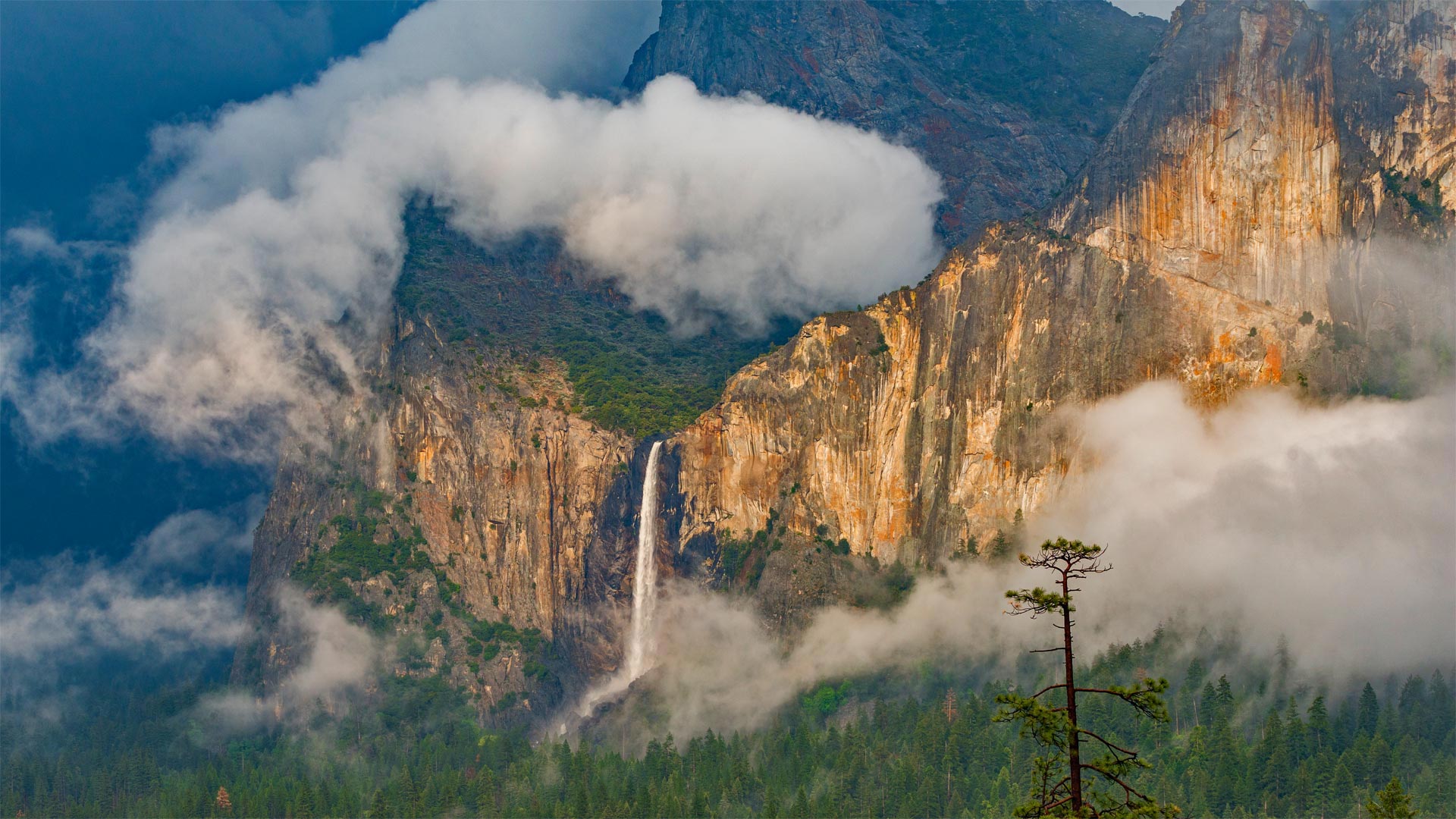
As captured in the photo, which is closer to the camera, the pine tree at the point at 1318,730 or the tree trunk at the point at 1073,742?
the tree trunk at the point at 1073,742

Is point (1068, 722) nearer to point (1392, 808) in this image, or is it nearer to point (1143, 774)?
point (1392, 808)

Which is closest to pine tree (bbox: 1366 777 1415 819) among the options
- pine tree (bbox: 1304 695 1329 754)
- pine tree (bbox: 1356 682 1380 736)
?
pine tree (bbox: 1304 695 1329 754)

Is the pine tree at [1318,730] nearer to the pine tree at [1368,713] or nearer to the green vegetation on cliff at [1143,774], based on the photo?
the green vegetation on cliff at [1143,774]

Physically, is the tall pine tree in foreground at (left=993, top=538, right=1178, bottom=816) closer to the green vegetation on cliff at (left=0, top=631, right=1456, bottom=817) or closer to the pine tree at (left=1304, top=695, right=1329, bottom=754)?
the green vegetation on cliff at (left=0, top=631, right=1456, bottom=817)

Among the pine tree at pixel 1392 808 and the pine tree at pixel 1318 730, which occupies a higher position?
the pine tree at pixel 1318 730

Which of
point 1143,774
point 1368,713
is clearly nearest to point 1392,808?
point 1143,774

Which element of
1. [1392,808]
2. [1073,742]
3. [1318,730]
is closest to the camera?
[1073,742]

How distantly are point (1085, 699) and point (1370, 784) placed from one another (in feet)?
113

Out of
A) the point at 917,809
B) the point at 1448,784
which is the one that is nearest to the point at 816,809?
the point at 917,809

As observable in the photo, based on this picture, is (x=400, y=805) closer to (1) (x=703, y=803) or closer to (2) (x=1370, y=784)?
(1) (x=703, y=803)

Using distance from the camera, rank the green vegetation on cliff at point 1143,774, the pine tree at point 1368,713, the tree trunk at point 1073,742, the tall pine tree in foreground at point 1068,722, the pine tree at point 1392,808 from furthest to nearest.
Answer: the pine tree at point 1368,713, the green vegetation on cliff at point 1143,774, the pine tree at point 1392,808, the tree trunk at point 1073,742, the tall pine tree in foreground at point 1068,722

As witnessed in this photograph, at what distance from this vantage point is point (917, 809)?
176 meters

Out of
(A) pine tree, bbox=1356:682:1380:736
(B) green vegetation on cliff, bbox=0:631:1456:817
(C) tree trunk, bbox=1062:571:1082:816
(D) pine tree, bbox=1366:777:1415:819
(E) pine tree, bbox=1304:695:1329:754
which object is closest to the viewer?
(C) tree trunk, bbox=1062:571:1082:816

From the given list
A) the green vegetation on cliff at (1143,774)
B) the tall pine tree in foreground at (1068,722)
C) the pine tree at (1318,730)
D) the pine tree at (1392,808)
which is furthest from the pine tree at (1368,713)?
the tall pine tree in foreground at (1068,722)
